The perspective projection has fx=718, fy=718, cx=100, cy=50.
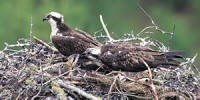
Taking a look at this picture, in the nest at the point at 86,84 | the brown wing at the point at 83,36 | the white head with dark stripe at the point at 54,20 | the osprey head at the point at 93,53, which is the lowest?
the nest at the point at 86,84

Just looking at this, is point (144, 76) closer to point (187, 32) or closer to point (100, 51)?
point (100, 51)

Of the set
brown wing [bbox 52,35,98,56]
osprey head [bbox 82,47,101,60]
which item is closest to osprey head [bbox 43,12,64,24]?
brown wing [bbox 52,35,98,56]

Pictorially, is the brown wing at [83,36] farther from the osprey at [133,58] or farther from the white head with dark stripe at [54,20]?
the osprey at [133,58]

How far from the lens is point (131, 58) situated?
7.45 meters

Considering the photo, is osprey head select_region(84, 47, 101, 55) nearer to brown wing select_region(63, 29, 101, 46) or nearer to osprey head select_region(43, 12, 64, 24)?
brown wing select_region(63, 29, 101, 46)

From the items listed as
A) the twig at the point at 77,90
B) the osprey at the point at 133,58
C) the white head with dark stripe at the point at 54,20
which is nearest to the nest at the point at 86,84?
the twig at the point at 77,90

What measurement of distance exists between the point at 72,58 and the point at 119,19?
18.0 meters

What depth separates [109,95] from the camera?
22.7 ft

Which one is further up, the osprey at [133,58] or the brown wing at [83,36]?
the brown wing at [83,36]

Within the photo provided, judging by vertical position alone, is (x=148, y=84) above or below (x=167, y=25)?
below

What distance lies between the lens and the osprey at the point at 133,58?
741 cm

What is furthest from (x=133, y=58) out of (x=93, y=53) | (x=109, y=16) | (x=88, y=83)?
(x=109, y=16)

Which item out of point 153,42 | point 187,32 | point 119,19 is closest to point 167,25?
point 119,19

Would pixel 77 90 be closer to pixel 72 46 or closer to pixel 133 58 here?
pixel 133 58
